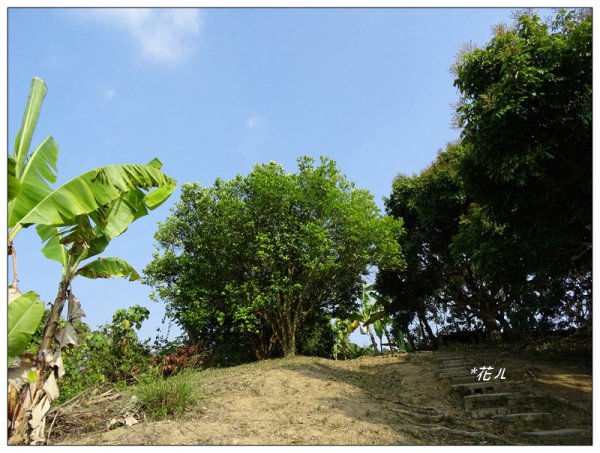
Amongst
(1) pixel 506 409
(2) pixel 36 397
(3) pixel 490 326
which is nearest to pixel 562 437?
(1) pixel 506 409

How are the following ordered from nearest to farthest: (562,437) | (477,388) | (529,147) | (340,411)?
(562,437)
(340,411)
(529,147)
(477,388)

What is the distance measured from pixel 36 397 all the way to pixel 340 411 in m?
4.34

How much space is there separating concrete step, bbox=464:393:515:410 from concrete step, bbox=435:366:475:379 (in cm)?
183

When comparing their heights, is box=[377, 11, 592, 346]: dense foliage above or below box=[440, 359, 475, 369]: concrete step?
above

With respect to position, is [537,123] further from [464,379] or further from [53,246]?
[53,246]

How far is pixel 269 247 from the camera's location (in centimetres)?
1399

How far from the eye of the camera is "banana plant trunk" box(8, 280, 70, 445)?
5.69 metres

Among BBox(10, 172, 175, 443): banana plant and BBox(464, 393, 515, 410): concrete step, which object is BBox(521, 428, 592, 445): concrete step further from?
BBox(10, 172, 175, 443): banana plant

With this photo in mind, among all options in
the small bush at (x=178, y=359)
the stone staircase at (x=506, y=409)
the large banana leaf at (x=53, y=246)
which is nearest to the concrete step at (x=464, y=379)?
the stone staircase at (x=506, y=409)

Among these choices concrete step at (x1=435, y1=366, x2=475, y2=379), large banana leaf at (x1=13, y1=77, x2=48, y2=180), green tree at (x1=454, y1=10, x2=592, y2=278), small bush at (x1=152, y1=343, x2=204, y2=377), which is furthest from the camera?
small bush at (x1=152, y1=343, x2=204, y2=377)

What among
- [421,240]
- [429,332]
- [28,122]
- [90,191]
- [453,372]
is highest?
[421,240]

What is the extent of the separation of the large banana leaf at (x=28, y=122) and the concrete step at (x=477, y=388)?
28.1 ft

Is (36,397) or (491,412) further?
(491,412)

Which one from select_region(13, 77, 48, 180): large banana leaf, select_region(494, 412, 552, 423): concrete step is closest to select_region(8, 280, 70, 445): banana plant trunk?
select_region(13, 77, 48, 180): large banana leaf
